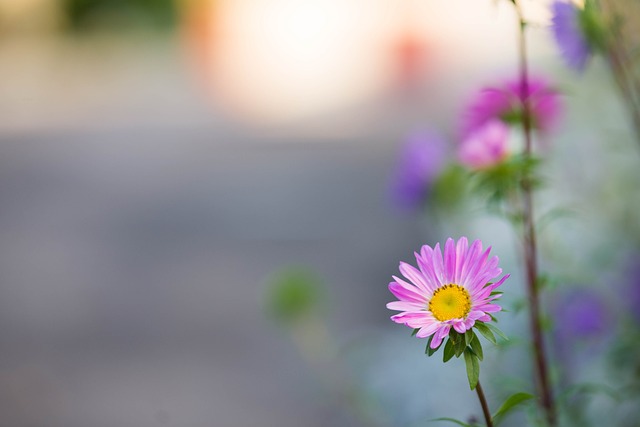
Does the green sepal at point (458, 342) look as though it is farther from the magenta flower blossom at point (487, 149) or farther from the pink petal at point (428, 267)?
the magenta flower blossom at point (487, 149)

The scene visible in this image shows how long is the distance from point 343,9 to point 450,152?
900 centimetres

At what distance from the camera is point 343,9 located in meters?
9.82

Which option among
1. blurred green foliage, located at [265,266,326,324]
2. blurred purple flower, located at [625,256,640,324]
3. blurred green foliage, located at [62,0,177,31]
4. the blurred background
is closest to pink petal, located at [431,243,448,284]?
the blurred background

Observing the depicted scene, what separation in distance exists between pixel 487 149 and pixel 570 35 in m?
0.12

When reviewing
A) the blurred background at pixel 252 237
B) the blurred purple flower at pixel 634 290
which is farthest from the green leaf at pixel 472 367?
the blurred purple flower at pixel 634 290

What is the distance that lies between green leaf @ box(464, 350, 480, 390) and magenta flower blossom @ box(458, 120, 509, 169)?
0.33m

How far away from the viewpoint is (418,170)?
993 mm

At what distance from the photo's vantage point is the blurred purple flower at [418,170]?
39.1 inches

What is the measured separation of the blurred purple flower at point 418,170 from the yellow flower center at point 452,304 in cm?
55

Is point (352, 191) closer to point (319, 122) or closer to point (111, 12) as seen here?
point (319, 122)

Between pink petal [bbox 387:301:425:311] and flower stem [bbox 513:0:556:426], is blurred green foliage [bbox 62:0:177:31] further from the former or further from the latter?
pink petal [bbox 387:301:425:311]

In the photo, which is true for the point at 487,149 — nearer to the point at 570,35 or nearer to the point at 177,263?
the point at 570,35

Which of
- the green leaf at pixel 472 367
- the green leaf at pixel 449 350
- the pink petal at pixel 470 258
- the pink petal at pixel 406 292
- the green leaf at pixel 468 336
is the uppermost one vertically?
the pink petal at pixel 470 258

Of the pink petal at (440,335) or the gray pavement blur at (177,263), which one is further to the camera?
the gray pavement blur at (177,263)
